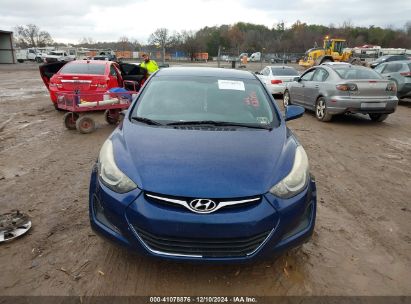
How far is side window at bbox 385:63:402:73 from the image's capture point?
1328 cm

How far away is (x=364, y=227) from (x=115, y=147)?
2680 millimetres

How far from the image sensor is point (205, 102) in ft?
12.6

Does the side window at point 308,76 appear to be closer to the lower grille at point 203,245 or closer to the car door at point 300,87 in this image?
the car door at point 300,87

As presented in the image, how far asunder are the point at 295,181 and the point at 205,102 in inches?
59.5

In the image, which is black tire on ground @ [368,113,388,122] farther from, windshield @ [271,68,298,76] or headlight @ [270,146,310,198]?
headlight @ [270,146,310,198]

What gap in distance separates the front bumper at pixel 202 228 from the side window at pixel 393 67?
508 inches

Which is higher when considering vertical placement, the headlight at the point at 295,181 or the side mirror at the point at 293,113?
the side mirror at the point at 293,113

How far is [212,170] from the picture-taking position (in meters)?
2.62

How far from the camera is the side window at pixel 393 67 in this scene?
13.3 m

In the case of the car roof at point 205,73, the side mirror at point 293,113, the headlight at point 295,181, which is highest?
the car roof at point 205,73

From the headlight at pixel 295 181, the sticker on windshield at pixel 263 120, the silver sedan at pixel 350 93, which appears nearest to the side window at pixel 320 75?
the silver sedan at pixel 350 93

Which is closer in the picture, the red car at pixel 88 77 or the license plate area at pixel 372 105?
the license plate area at pixel 372 105

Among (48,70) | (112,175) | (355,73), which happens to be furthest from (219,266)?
(48,70)

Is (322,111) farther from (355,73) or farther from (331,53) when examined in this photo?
(331,53)
